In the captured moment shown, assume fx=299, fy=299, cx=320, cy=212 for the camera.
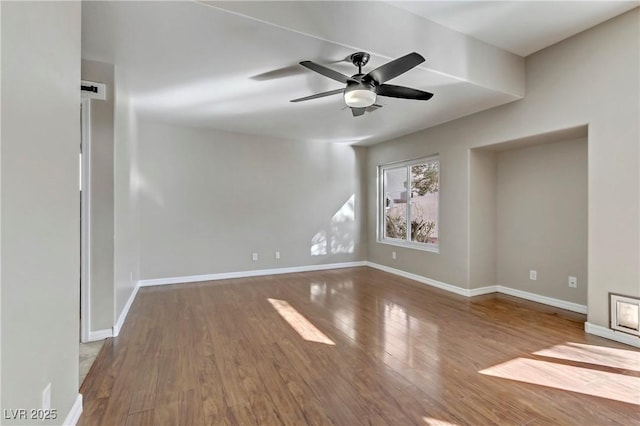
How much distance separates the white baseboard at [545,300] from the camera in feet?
11.3

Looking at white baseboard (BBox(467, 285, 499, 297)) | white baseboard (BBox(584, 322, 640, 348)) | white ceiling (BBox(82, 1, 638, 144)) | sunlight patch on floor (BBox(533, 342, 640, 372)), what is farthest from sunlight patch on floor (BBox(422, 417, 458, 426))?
white baseboard (BBox(467, 285, 499, 297))

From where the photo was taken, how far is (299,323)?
3088mm

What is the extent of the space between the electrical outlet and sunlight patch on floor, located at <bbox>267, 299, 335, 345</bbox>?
1.78 m

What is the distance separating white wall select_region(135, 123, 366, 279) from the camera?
4.58 m

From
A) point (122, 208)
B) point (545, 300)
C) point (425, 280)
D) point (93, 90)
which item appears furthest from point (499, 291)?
point (93, 90)

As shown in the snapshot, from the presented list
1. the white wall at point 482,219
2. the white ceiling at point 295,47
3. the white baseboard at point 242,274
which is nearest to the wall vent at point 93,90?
the white ceiling at point 295,47

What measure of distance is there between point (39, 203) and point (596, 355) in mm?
3799

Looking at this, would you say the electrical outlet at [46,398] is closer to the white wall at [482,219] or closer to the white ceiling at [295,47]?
the white ceiling at [295,47]

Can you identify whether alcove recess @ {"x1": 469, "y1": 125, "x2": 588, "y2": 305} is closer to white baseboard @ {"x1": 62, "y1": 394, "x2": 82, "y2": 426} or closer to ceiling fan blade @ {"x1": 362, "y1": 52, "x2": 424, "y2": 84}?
ceiling fan blade @ {"x1": 362, "y1": 52, "x2": 424, "y2": 84}

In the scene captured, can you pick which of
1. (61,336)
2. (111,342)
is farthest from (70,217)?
(111,342)

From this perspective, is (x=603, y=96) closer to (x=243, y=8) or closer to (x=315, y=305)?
(x=243, y=8)

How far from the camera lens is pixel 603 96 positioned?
2.82m

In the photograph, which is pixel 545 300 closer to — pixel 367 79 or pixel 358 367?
pixel 358 367

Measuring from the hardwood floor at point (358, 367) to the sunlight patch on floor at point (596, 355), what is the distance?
1cm
